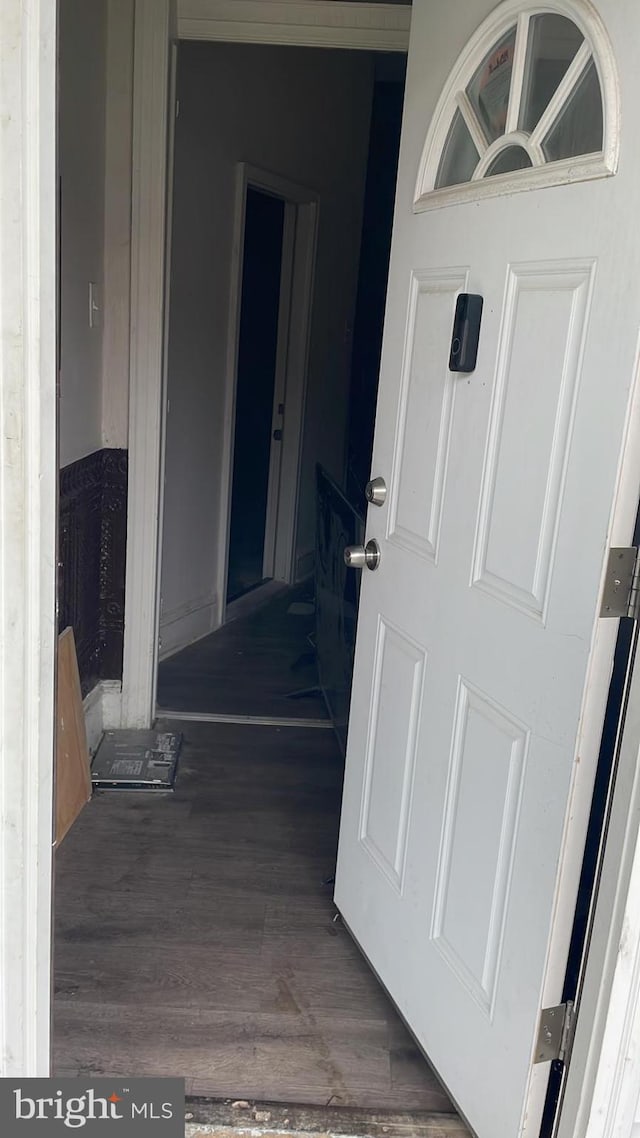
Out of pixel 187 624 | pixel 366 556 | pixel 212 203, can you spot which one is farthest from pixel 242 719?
pixel 212 203

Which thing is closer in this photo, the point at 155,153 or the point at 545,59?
the point at 545,59

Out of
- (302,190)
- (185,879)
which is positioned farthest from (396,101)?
(185,879)

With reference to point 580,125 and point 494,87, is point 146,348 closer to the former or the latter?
point 494,87

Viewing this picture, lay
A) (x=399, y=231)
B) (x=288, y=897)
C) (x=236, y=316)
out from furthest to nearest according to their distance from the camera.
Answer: (x=236, y=316)
(x=288, y=897)
(x=399, y=231)

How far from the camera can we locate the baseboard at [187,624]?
4188mm

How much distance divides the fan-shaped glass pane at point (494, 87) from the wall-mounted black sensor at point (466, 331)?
11.5 inches

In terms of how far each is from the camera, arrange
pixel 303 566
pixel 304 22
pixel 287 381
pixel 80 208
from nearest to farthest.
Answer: pixel 80 208, pixel 304 22, pixel 287 381, pixel 303 566

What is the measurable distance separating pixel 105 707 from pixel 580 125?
252 centimetres

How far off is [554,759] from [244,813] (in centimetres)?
162

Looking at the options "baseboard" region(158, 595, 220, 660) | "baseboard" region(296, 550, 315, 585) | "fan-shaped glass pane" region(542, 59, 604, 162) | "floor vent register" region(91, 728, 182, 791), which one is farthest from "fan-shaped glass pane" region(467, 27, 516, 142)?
"baseboard" region(296, 550, 315, 585)

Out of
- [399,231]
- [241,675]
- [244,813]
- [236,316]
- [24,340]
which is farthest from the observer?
[236,316]

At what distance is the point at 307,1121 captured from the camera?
1709mm

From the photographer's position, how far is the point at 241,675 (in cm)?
406

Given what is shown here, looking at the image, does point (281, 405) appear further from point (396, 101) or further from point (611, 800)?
point (611, 800)
